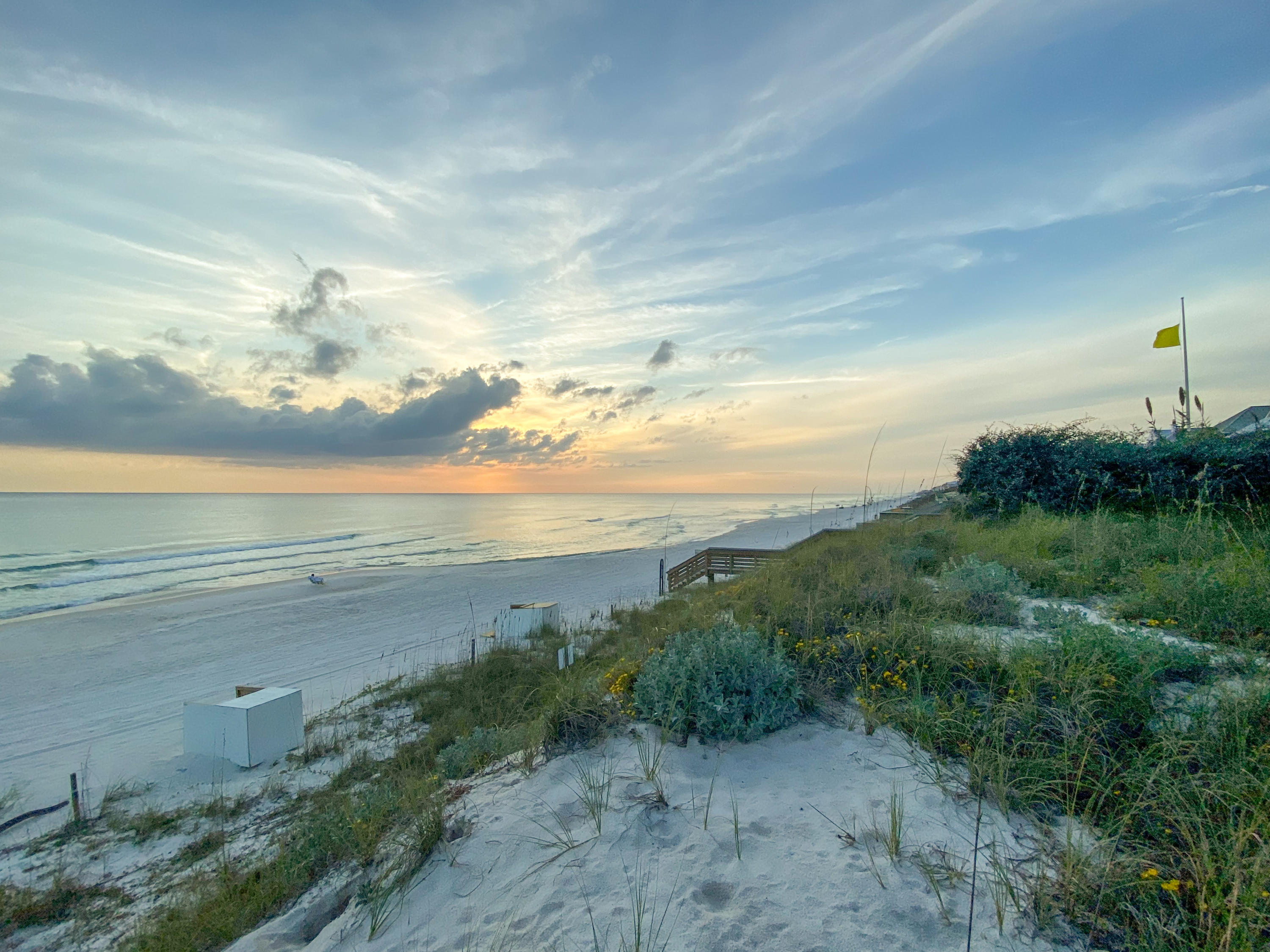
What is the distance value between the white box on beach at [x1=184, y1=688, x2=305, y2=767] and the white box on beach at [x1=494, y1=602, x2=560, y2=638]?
491 centimetres

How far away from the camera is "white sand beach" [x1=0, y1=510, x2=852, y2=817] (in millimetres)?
9117

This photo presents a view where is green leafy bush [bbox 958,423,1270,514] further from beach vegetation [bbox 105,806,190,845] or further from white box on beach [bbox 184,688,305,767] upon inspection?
beach vegetation [bbox 105,806,190,845]

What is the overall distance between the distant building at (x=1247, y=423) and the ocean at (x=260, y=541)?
317 inches

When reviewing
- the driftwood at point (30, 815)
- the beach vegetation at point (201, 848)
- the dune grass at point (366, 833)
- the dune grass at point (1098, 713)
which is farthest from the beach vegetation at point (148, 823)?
the dune grass at point (1098, 713)

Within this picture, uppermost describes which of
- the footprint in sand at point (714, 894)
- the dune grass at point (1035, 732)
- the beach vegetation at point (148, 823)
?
the dune grass at point (1035, 732)

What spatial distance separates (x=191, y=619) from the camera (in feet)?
61.9

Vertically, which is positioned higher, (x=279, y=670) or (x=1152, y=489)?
(x=1152, y=489)

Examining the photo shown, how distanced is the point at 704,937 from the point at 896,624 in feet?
10.4

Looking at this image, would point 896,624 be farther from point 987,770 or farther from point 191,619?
point 191,619

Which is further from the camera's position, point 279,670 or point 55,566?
point 55,566

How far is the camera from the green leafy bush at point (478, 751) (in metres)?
4.86

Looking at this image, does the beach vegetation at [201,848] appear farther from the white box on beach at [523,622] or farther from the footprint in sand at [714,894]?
the white box on beach at [523,622]

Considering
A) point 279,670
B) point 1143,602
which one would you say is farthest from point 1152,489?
point 279,670

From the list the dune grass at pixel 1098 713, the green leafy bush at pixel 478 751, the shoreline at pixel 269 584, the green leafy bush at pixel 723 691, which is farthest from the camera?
the shoreline at pixel 269 584
